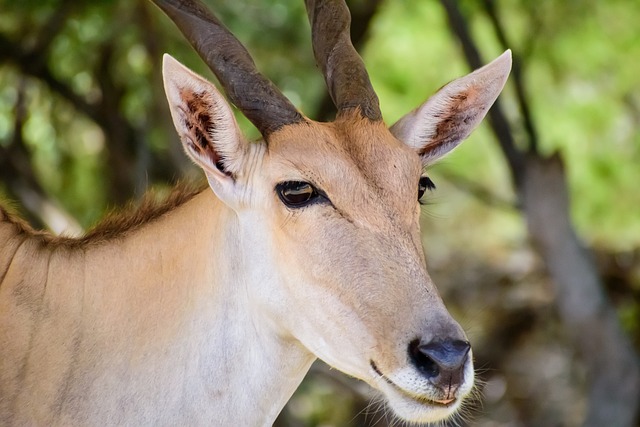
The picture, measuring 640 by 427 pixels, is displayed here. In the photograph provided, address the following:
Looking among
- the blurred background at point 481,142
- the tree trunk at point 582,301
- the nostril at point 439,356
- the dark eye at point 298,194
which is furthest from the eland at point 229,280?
the tree trunk at point 582,301

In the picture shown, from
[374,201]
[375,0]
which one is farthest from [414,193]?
[375,0]

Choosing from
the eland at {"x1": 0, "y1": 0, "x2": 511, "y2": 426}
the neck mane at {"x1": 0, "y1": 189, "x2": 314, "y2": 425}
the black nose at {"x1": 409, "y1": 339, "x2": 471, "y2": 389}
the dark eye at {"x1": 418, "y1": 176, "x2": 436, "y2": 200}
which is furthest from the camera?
the dark eye at {"x1": 418, "y1": 176, "x2": 436, "y2": 200}

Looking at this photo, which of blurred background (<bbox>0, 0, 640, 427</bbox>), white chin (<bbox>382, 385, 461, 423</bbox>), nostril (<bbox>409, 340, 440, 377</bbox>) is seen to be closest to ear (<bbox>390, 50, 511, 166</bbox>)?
nostril (<bbox>409, 340, 440, 377</bbox>)

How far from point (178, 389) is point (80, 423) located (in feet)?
1.62

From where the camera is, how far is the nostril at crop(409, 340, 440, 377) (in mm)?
4523

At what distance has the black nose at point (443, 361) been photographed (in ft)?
14.8

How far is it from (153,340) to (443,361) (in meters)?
1.50

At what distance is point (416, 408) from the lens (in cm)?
462

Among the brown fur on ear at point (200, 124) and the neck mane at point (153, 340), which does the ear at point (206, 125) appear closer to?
the brown fur on ear at point (200, 124)

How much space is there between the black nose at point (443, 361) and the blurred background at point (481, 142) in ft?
19.7

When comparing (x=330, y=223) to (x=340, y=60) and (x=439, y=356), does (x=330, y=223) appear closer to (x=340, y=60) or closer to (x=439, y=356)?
(x=439, y=356)

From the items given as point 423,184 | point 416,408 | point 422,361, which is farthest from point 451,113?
point 416,408

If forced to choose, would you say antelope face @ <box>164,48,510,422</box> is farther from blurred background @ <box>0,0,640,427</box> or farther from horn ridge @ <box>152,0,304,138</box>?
blurred background @ <box>0,0,640,427</box>

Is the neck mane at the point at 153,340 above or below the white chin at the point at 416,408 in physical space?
above
